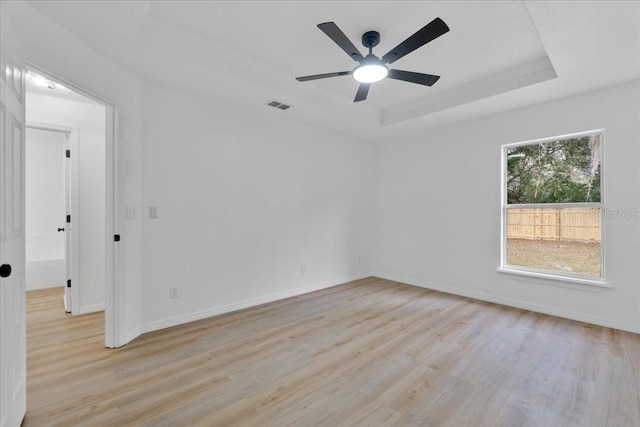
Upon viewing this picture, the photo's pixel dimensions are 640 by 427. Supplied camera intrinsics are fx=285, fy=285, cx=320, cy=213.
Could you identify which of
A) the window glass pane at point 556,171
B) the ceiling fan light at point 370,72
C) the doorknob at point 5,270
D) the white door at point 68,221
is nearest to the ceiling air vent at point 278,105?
the ceiling fan light at point 370,72

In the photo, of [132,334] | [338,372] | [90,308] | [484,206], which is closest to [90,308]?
[90,308]

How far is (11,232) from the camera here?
1.60m

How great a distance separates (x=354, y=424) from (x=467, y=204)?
352cm

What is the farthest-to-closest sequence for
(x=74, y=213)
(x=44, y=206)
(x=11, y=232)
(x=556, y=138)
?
(x=44, y=206) < (x=556, y=138) < (x=74, y=213) < (x=11, y=232)

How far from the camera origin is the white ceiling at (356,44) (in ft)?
6.97

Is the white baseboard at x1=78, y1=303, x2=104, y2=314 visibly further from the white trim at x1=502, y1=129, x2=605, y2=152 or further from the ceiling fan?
the white trim at x1=502, y1=129, x2=605, y2=152

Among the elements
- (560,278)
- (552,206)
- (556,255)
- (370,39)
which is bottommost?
(560,278)

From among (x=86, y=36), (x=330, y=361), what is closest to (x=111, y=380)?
(x=330, y=361)

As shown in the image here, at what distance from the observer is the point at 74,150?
135 inches

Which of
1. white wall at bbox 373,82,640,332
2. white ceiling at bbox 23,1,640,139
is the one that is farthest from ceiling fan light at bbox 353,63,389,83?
white wall at bbox 373,82,640,332

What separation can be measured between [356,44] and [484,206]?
2.86 meters

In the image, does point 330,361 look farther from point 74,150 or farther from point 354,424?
point 74,150

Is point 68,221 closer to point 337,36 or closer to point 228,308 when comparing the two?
point 228,308

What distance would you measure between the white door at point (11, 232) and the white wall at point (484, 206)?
15.3ft
